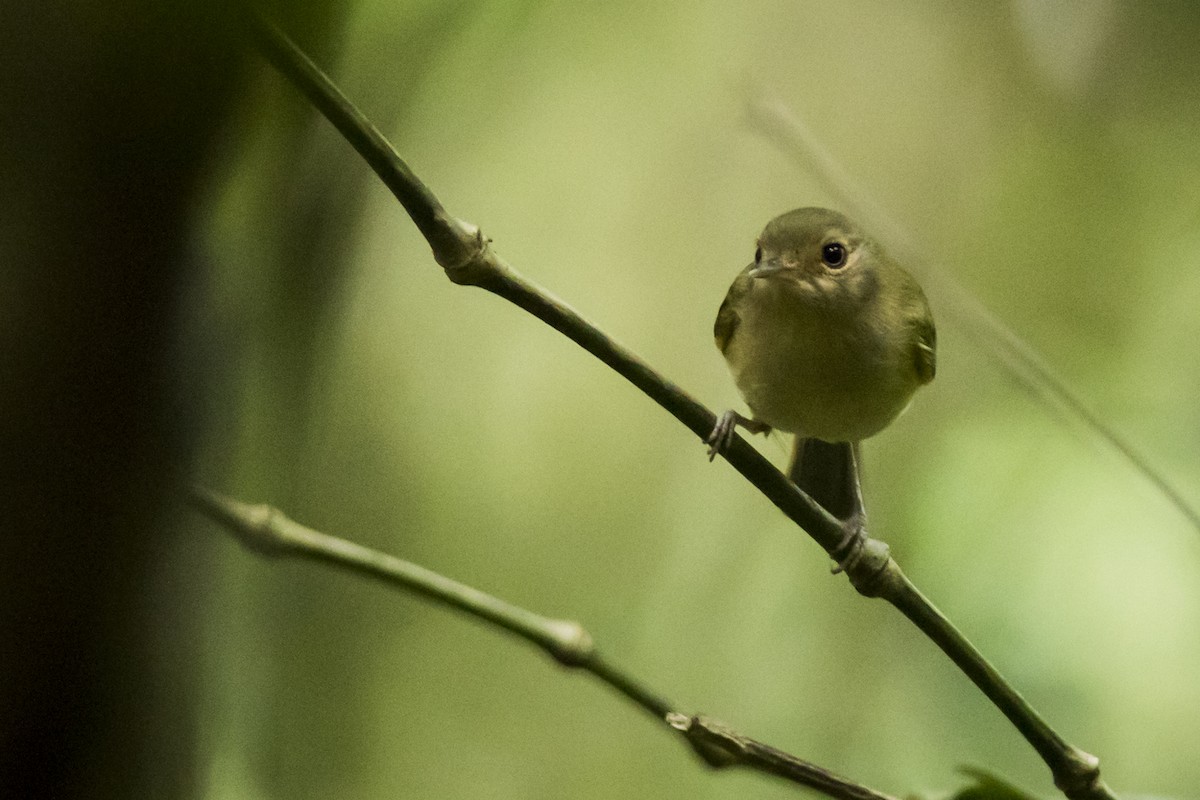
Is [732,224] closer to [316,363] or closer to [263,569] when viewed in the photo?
[316,363]

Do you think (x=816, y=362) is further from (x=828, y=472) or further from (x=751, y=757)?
(x=751, y=757)

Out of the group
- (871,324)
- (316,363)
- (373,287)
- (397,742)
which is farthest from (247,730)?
(871,324)

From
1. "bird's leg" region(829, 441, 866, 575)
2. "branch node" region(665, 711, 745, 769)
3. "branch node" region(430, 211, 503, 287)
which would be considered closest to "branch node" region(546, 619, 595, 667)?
"branch node" region(665, 711, 745, 769)

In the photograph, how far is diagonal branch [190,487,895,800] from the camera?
737mm

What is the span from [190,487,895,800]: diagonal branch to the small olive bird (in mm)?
306

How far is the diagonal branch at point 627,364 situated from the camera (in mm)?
519

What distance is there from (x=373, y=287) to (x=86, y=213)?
782 millimetres

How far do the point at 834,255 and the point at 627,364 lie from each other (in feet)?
1.73

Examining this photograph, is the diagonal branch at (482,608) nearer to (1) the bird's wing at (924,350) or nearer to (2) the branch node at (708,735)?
(2) the branch node at (708,735)

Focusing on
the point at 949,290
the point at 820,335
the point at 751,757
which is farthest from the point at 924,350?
the point at 751,757

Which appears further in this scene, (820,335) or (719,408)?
(719,408)

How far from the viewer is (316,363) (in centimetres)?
111

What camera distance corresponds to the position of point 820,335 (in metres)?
1.06

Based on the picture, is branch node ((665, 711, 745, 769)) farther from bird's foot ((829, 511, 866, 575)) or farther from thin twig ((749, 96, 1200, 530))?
thin twig ((749, 96, 1200, 530))
